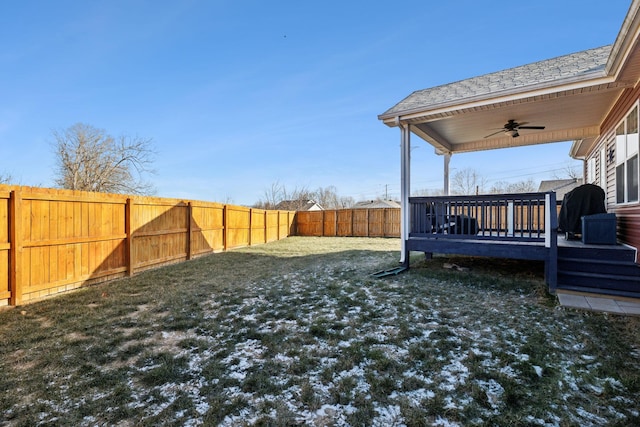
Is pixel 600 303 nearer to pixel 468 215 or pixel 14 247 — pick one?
pixel 468 215

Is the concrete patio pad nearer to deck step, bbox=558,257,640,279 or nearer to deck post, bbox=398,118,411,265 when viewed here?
deck step, bbox=558,257,640,279

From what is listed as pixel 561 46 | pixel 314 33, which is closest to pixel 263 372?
pixel 314 33

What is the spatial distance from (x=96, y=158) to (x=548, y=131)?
24.5 metres

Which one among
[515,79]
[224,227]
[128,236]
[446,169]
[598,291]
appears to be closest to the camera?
[598,291]

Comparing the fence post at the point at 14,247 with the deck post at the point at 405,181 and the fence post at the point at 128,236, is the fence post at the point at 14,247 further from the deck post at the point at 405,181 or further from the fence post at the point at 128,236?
the deck post at the point at 405,181

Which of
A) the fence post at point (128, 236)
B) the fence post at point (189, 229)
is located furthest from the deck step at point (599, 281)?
the fence post at point (189, 229)

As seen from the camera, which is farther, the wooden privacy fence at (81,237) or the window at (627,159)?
the window at (627,159)

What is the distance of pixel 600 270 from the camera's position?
421 cm

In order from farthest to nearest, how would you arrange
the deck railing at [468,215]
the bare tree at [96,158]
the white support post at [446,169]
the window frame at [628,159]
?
the bare tree at [96,158]
the white support post at [446,169]
the deck railing at [468,215]
the window frame at [628,159]

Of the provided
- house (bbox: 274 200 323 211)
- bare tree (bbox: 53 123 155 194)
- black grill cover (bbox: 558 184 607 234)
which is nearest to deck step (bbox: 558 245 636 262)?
black grill cover (bbox: 558 184 607 234)

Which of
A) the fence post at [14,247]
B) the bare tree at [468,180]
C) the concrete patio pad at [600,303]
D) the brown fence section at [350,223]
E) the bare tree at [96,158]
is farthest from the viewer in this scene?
the bare tree at [468,180]

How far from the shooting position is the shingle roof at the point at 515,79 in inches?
173

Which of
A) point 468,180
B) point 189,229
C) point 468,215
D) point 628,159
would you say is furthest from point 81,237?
point 468,180

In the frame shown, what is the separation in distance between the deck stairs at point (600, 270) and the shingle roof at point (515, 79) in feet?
8.16
